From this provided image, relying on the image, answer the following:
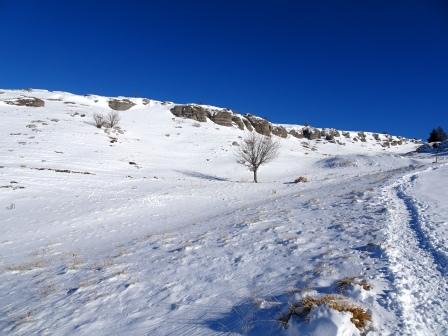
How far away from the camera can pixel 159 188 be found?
93.4ft

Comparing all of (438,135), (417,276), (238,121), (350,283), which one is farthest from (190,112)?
(350,283)

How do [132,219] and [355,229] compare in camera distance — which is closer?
[355,229]

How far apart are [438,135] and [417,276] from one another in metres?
111

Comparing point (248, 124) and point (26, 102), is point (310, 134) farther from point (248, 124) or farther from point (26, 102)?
point (26, 102)

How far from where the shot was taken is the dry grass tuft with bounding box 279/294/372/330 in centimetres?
523

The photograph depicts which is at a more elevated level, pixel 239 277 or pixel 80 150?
pixel 80 150

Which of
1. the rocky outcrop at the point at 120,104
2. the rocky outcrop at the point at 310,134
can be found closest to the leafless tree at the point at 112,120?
the rocky outcrop at the point at 120,104

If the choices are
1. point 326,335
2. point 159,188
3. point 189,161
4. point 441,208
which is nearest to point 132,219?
point 159,188

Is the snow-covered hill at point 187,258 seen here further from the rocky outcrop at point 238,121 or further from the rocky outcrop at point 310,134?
the rocky outcrop at point 310,134

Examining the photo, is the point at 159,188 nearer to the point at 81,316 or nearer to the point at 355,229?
the point at 355,229

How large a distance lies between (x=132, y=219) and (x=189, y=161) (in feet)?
108

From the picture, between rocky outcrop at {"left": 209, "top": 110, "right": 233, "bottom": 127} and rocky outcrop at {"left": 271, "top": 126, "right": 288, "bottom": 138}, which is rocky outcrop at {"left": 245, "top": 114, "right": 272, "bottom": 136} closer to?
rocky outcrop at {"left": 271, "top": 126, "right": 288, "bottom": 138}

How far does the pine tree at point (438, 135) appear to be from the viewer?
10162 centimetres

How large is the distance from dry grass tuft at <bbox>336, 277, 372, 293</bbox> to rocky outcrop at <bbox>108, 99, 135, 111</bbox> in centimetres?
8241
